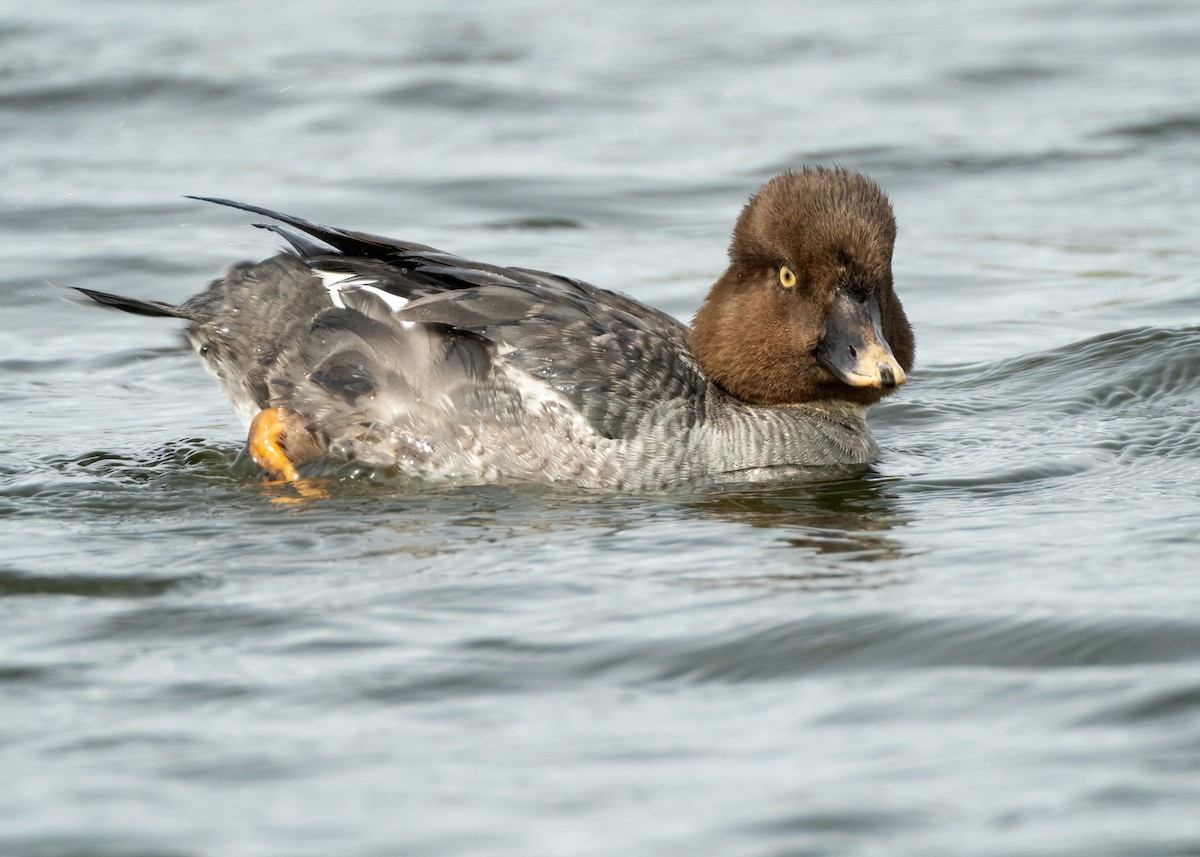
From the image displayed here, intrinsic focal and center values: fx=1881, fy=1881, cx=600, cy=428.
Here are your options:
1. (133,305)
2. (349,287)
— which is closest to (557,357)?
(349,287)

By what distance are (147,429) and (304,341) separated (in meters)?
1.34

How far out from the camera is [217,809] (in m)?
4.38

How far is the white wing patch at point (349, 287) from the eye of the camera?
23.7 ft

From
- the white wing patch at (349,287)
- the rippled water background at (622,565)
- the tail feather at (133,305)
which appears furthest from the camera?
the tail feather at (133,305)

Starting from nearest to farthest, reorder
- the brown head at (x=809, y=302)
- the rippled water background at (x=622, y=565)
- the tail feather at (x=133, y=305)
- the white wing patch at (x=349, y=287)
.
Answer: the rippled water background at (x=622, y=565) < the brown head at (x=809, y=302) < the white wing patch at (x=349, y=287) < the tail feather at (x=133, y=305)

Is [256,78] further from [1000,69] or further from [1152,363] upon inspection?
[1152,363]

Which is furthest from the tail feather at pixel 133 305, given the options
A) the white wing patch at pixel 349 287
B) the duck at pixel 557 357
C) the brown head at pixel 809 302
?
the brown head at pixel 809 302

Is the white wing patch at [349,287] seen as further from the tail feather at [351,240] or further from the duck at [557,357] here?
the tail feather at [351,240]

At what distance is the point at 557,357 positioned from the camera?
23.3 feet

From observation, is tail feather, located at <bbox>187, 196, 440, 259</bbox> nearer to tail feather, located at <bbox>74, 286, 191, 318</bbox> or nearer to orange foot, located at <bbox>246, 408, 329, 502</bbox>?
tail feather, located at <bbox>74, 286, 191, 318</bbox>

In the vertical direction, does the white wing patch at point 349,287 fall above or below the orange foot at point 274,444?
above

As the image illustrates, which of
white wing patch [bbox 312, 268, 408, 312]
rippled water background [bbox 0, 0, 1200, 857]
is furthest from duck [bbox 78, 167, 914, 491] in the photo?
rippled water background [bbox 0, 0, 1200, 857]

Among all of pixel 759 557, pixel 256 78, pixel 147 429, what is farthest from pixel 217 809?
pixel 256 78

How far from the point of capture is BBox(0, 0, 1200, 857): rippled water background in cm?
444
